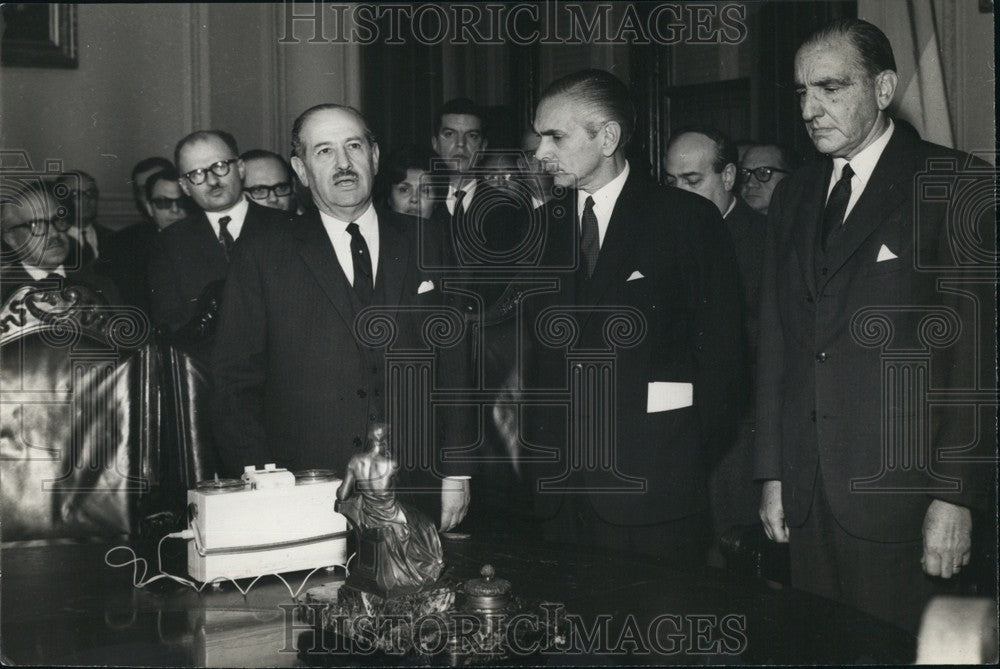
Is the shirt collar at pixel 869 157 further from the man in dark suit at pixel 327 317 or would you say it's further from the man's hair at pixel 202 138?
the man's hair at pixel 202 138

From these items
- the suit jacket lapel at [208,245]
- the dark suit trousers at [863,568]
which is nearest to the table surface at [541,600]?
the dark suit trousers at [863,568]

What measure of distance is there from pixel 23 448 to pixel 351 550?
1.21 meters

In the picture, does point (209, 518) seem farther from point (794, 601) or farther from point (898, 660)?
point (898, 660)

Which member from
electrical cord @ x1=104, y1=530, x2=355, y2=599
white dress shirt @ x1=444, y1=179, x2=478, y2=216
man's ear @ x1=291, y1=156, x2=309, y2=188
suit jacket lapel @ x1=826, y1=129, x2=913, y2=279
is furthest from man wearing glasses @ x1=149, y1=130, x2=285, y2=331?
suit jacket lapel @ x1=826, y1=129, x2=913, y2=279

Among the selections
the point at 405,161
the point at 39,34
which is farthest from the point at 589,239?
the point at 39,34

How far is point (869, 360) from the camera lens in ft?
8.27

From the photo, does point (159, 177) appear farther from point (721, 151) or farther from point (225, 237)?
point (721, 151)

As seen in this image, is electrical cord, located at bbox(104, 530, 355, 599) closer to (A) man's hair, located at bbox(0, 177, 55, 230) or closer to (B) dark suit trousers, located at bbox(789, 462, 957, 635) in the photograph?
(B) dark suit trousers, located at bbox(789, 462, 957, 635)

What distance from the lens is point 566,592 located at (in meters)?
1.91

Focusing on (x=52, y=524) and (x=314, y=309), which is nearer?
(x=52, y=524)

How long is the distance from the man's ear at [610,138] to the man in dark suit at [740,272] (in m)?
0.19

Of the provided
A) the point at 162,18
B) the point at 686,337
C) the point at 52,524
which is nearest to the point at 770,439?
the point at 686,337

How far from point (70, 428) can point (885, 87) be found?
2.27 m

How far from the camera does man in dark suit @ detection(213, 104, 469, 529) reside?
2939 mm
